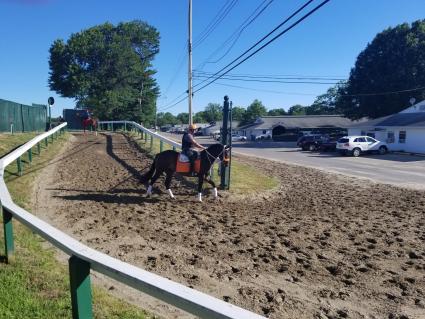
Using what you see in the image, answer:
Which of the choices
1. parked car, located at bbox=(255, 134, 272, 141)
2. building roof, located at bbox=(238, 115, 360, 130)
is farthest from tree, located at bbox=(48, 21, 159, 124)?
building roof, located at bbox=(238, 115, 360, 130)

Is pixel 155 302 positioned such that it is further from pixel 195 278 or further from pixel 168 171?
pixel 168 171

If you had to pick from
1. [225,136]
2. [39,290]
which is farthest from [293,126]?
[39,290]

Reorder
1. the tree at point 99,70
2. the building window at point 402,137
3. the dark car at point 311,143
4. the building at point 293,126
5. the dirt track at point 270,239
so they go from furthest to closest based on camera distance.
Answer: the building at point 293,126 → the tree at point 99,70 → the dark car at point 311,143 → the building window at point 402,137 → the dirt track at point 270,239

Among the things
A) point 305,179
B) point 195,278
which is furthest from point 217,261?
point 305,179

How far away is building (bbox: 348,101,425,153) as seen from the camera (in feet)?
127

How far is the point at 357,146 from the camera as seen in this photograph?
3625cm

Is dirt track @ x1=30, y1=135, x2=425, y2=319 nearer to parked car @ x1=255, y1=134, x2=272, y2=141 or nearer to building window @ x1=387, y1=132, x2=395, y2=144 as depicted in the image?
building window @ x1=387, y1=132, x2=395, y2=144

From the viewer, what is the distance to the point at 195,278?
577 centimetres

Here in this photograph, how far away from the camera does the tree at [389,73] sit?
173 ft

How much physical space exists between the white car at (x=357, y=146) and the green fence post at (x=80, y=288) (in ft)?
115

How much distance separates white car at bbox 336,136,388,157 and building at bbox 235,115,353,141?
114 feet

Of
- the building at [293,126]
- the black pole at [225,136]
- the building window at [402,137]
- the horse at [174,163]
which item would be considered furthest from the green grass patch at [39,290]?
the building at [293,126]

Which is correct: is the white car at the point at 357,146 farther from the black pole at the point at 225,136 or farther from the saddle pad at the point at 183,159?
the saddle pad at the point at 183,159

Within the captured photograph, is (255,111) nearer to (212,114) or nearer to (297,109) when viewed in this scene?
(297,109)
